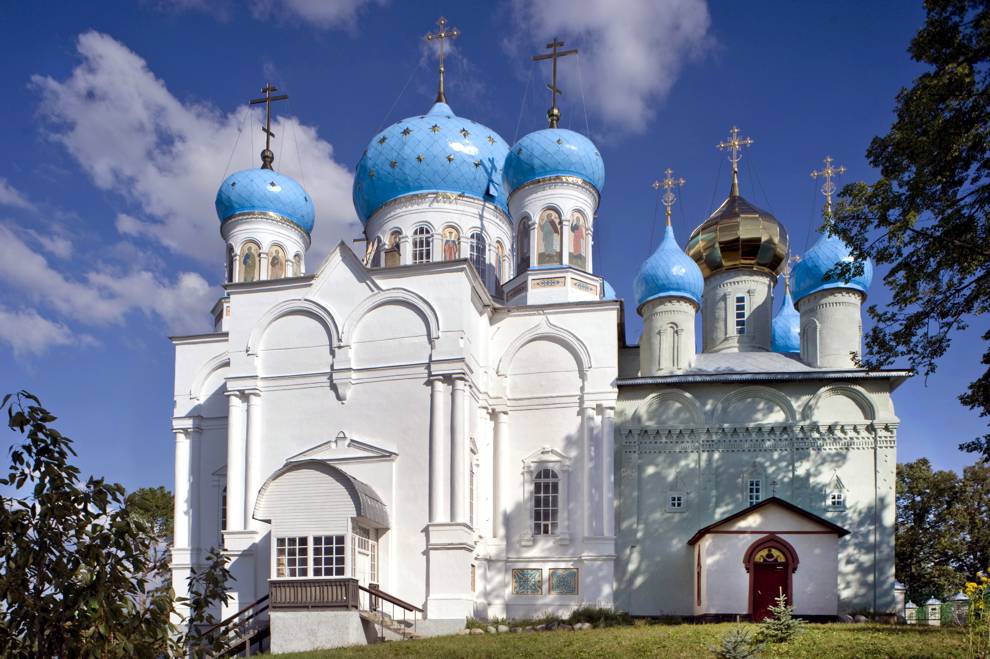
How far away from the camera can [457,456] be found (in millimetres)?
16703

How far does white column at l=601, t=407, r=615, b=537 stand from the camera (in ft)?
59.1

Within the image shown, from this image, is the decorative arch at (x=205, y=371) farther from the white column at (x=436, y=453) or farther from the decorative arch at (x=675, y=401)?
the decorative arch at (x=675, y=401)

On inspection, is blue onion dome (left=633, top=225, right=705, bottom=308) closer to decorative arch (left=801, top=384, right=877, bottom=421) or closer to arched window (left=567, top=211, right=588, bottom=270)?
arched window (left=567, top=211, right=588, bottom=270)

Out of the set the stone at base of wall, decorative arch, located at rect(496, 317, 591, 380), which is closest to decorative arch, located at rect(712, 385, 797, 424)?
decorative arch, located at rect(496, 317, 591, 380)

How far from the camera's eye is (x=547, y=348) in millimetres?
19156

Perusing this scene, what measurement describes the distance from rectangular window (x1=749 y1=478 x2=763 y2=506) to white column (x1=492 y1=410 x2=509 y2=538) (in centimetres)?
473

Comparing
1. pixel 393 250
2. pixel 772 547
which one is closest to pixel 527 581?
pixel 772 547

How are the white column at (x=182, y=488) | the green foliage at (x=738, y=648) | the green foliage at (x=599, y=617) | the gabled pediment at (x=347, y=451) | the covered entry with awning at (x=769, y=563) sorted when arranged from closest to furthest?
the green foliage at (x=738, y=648) → the covered entry with awning at (x=769, y=563) → the green foliage at (x=599, y=617) → the gabled pediment at (x=347, y=451) → the white column at (x=182, y=488)

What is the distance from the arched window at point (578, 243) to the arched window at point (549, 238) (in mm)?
302

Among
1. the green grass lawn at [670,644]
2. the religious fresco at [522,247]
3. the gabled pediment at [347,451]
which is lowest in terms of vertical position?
the green grass lawn at [670,644]

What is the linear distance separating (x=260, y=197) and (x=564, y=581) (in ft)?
38.5

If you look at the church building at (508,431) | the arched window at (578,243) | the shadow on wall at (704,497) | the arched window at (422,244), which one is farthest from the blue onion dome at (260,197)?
the shadow on wall at (704,497)

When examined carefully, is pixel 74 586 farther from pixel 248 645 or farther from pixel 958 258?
pixel 248 645

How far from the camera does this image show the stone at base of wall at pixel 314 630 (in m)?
14.5
